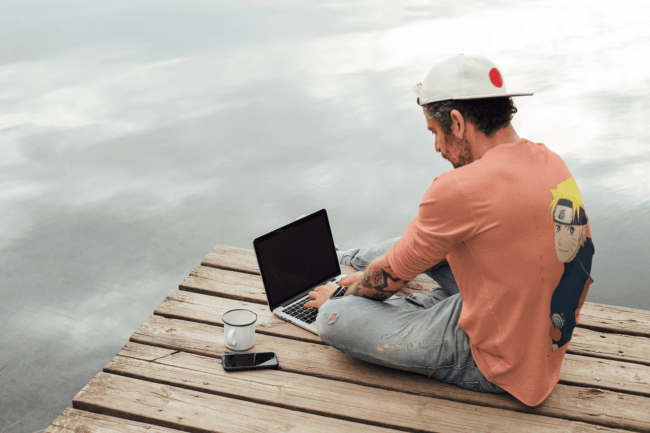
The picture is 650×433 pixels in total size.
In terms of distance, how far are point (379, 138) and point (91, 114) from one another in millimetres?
2807

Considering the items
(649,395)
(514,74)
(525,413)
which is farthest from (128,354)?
(514,74)

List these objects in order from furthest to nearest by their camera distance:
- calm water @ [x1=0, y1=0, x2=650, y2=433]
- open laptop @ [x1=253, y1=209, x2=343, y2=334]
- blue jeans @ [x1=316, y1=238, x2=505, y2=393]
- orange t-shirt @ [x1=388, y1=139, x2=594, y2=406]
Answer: calm water @ [x1=0, y1=0, x2=650, y2=433], open laptop @ [x1=253, y1=209, x2=343, y2=334], blue jeans @ [x1=316, y1=238, x2=505, y2=393], orange t-shirt @ [x1=388, y1=139, x2=594, y2=406]

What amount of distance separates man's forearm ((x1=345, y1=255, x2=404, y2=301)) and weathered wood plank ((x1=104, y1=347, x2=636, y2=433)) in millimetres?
314

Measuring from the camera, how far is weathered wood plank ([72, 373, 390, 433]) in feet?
5.94

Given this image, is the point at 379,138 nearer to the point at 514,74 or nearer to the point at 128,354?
the point at 514,74

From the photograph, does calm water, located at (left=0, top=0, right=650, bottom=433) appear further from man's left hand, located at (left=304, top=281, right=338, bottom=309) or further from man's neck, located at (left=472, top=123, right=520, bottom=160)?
man's neck, located at (left=472, top=123, right=520, bottom=160)

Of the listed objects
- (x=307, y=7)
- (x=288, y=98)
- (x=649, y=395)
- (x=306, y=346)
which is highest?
(x=307, y=7)

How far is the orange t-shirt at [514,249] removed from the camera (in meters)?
1.64

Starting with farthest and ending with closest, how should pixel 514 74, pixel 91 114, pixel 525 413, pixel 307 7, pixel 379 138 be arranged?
pixel 307 7
pixel 514 74
pixel 91 114
pixel 379 138
pixel 525 413

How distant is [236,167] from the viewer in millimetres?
4781

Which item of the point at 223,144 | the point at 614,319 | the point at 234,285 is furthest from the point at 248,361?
the point at 223,144

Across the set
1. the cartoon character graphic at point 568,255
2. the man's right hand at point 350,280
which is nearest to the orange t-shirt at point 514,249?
the cartoon character graphic at point 568,255

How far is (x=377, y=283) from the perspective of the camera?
203cm

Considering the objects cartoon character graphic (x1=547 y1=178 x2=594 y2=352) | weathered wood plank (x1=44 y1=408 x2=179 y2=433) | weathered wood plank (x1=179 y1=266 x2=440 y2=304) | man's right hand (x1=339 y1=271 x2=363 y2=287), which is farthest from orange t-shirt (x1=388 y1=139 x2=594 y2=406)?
weathered wood plank (x1=44 y1=408 x2=179 y2=433)
